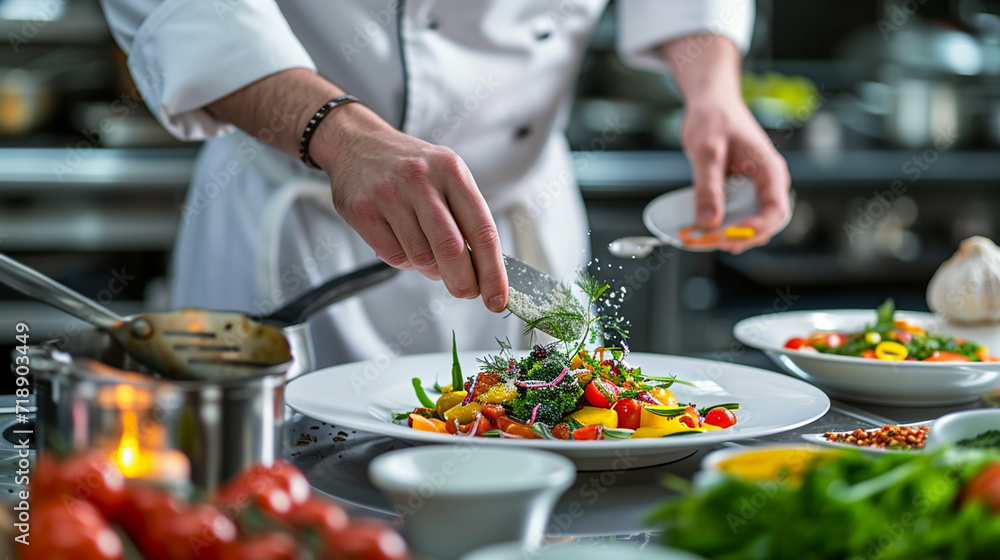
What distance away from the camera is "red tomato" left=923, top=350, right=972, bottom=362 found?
1131mm

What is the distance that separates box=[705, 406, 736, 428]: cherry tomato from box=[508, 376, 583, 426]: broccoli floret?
0.13 m

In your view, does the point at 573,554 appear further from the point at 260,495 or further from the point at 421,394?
the point at 421,394

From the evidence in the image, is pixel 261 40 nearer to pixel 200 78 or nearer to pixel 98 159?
pixel 200 78

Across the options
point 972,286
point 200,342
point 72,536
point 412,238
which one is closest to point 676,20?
point 972,286

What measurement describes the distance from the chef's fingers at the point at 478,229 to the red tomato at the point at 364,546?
0.43 meters

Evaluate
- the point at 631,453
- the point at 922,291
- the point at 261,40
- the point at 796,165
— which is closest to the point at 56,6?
the point at 261,40

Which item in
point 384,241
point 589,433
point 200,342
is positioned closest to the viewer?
point 200,342

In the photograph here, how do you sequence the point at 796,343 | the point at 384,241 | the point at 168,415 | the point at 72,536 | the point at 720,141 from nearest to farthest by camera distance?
the point at 72,536 < the point at 168,415 < the point at 384,241 < the point at 796,343 < the point at 720,141

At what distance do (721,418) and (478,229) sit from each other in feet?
1.00

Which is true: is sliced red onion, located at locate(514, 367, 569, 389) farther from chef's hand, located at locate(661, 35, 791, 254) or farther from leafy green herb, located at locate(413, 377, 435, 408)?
chef's hand, located at locate(661, 35, 791, 254)

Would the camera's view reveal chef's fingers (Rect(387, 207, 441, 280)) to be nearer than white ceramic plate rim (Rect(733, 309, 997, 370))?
Yes

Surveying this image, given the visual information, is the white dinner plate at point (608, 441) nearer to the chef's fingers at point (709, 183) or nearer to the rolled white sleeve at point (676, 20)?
the chef's fingers at point (709, 183)

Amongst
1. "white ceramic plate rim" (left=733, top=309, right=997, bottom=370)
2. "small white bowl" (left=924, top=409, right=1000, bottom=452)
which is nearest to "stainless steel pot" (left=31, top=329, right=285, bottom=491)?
"small white bowl" (left=924, top=409, right=1000, bottom=452)

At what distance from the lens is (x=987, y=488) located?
54 cm
